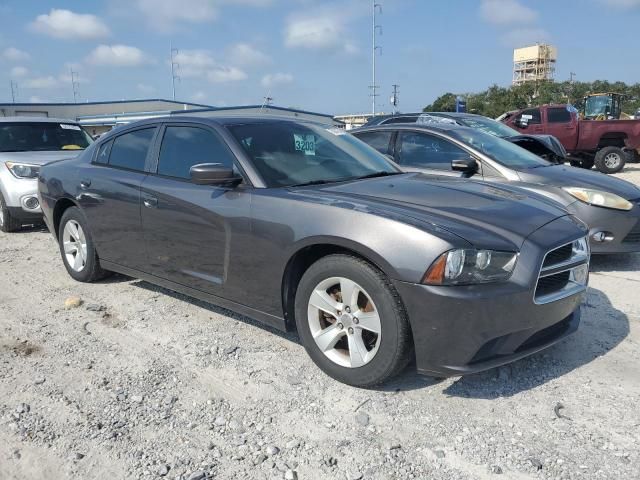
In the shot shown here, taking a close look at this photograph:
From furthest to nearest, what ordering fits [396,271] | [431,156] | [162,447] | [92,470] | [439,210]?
[431,156] < [439,210] < [396,271] < [162,447] < [92,470]

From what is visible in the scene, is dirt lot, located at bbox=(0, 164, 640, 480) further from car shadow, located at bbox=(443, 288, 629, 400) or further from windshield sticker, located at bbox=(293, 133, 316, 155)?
windshield sticker, located at bbox=(293, 133, 316, 155)

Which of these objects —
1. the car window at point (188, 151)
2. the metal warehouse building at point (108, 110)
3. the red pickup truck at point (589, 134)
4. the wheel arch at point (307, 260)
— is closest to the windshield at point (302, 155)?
the car window at point (188, 151)

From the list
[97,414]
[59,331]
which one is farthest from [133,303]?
[97,414]

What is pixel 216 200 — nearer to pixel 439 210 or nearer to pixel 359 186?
pixel 359 186

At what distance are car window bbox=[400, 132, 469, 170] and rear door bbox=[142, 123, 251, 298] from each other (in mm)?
2997

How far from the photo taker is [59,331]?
4.08 metres

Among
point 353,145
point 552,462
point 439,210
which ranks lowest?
point 552,462

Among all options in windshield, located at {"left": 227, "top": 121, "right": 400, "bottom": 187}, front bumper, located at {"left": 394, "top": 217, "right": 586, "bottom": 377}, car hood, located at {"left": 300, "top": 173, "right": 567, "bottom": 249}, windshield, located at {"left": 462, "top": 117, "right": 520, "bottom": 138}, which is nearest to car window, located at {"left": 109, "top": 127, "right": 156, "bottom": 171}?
windshield, located at {"left": 227, "top": 121, "right": 400, "bottom": 187}

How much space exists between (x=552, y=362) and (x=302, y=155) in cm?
213

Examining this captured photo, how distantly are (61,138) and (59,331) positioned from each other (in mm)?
5501

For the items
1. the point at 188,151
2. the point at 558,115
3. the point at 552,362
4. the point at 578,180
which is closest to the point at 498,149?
the point at 578,180

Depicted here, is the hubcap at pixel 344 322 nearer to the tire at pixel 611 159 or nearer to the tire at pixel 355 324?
the tire at pixel 355 324

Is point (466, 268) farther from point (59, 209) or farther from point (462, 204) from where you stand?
point (59, 209)

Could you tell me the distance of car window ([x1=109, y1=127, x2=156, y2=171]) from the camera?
448cm
